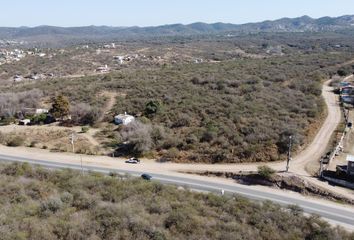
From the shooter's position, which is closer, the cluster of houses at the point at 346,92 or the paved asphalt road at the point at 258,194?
the paved asphalt road at the point at 258,194

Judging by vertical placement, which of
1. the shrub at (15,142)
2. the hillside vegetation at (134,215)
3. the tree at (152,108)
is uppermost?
the hillside vegetation at (134,215)

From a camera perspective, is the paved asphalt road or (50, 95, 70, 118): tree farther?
(50, 95, 70, 118): tree

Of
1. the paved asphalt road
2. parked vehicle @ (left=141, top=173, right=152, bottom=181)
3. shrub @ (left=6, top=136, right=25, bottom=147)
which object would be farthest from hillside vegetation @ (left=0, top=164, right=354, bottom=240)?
shrub @ (left=6, top=136, right=25, bottom=147)

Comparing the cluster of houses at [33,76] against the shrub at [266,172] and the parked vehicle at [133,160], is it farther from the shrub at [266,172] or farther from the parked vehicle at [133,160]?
the shrub at [266,172]

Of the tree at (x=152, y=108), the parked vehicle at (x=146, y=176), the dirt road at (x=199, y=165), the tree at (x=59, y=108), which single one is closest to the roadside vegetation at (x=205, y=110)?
the tree at (x=152, y=108)

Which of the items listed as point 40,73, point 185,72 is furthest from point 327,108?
point 40,73

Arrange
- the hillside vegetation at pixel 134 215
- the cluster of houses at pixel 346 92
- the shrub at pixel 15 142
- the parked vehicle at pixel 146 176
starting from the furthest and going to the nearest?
1. the cluster of houses at pixel 346 92
2. the shrub at pixel 15 142
3. the parked vehicle at pixel 146 176
4. the hillside vegetation at pixel 134 215

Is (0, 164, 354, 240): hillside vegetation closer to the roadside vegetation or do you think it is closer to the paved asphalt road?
the paved asphalt road
